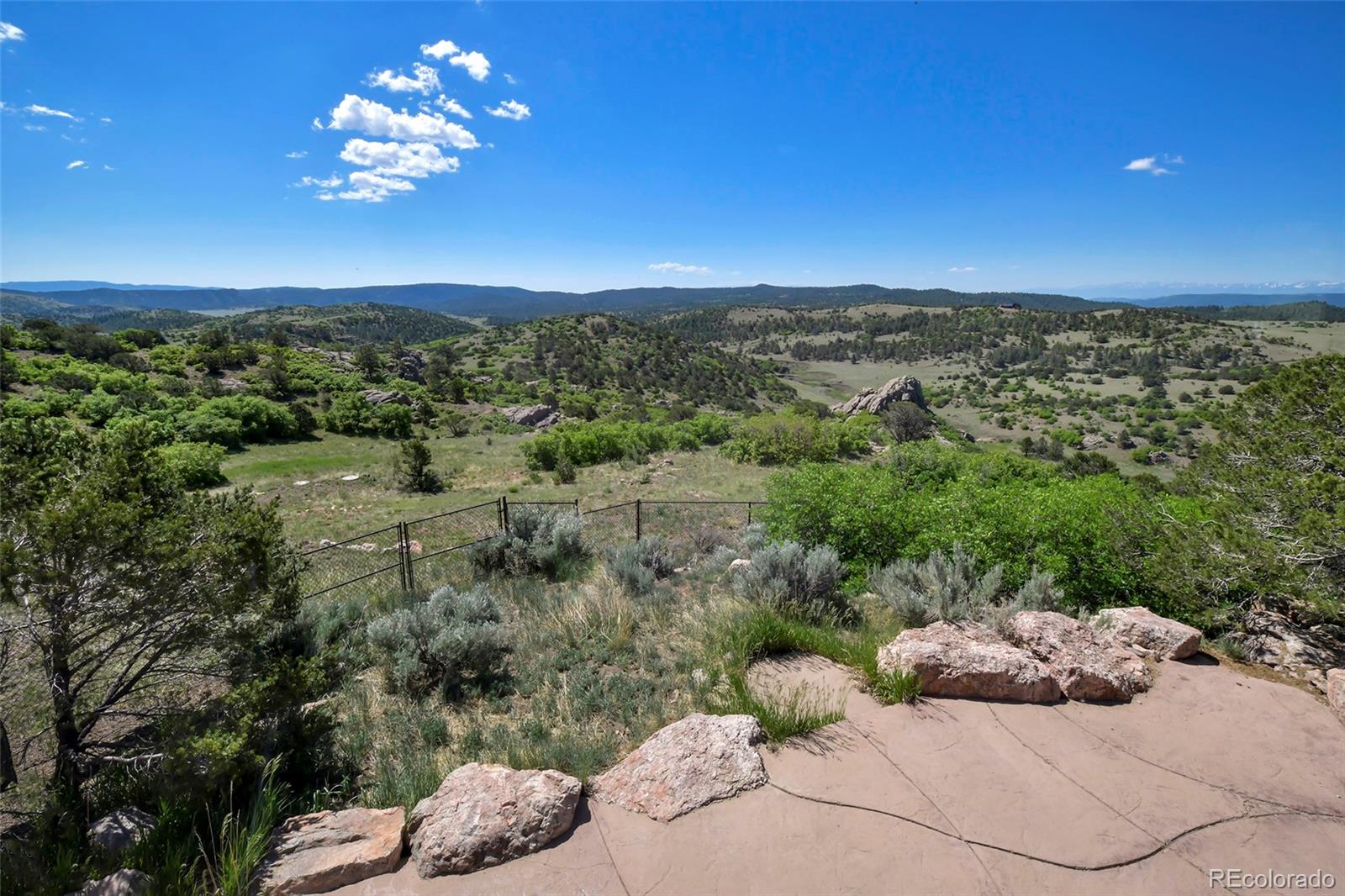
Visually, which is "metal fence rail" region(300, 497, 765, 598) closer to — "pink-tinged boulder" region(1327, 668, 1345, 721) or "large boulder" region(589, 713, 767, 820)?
"large boulder" region(589, 713, 767, 820)

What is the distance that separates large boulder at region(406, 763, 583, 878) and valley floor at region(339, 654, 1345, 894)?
80 mm

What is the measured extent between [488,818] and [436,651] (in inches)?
91.3

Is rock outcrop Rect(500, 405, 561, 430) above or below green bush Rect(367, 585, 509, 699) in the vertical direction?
below

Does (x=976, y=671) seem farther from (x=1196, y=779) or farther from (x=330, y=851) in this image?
(x=330, y=851)

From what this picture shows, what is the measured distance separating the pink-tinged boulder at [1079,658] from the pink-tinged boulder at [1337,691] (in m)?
1.16

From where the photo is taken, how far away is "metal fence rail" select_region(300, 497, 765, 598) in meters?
8.20

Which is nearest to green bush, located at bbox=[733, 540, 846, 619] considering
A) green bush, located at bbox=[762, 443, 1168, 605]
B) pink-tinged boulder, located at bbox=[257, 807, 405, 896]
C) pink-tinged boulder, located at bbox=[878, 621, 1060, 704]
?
green bush, located at bbox=[762, 443, 1168, 605]

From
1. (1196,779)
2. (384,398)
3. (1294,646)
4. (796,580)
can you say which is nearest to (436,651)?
(796,580)

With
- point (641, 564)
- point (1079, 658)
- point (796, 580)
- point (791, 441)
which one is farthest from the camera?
point (791, 441)

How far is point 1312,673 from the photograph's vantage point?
15.8 feet

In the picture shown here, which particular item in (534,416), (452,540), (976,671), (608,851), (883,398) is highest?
(976,671)

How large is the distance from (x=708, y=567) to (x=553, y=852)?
17.3 ft

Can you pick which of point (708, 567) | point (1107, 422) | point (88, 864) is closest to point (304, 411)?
point (708, 567)

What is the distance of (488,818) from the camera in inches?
127
